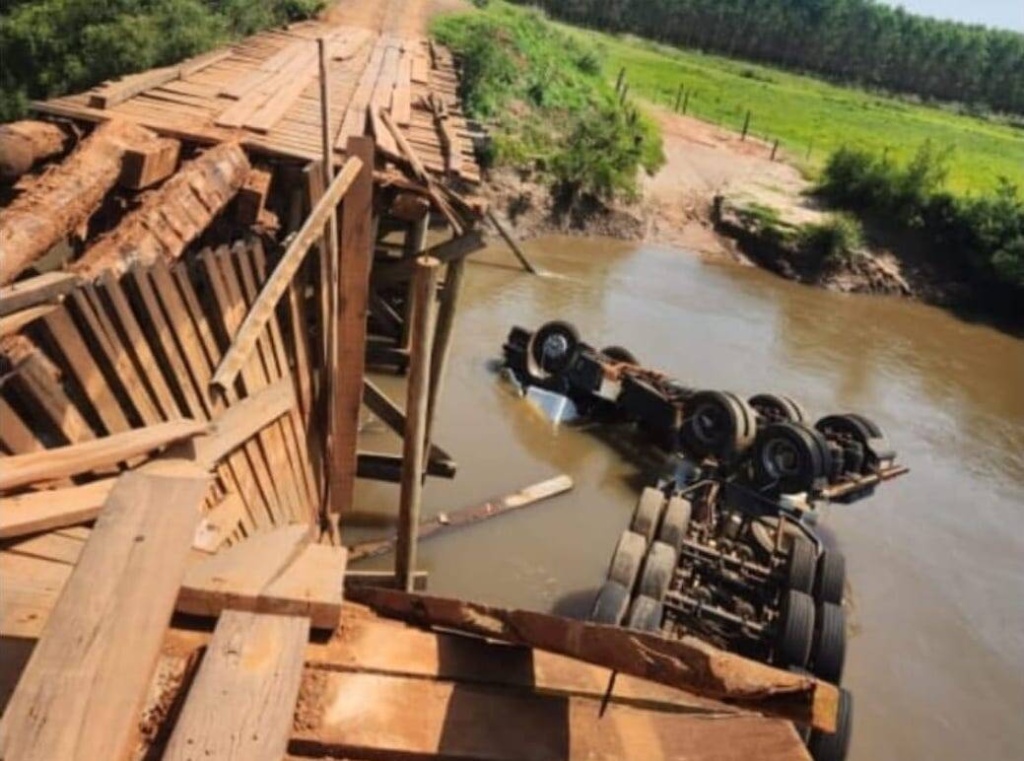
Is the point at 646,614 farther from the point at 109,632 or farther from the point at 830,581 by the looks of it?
the point at 109,632

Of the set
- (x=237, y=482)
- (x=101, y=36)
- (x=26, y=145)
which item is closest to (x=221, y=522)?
(x=237, y=482)

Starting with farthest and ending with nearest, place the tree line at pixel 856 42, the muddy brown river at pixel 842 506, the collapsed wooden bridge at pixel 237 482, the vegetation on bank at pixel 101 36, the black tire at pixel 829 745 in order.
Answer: the tree line at pixel 856 42, the vegetation on bank at pixel 101 36, the muddy brown river at pixel 842 506, the black tire at pixel 829 745, the collapsed wooden bridge at pixel 237 482

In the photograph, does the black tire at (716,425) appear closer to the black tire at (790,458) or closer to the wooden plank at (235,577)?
the black tire at (790,458)

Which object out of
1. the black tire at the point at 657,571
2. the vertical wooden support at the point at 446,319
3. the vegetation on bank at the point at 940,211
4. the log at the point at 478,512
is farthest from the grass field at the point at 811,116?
the vertical wooden support at the point at 446,319

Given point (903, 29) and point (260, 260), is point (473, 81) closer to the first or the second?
point (260, 260)

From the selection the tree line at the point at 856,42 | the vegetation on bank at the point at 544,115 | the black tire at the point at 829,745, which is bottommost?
the tree line at the point at 856,42

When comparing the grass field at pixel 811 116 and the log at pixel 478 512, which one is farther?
the grass field at pixel 811 116
